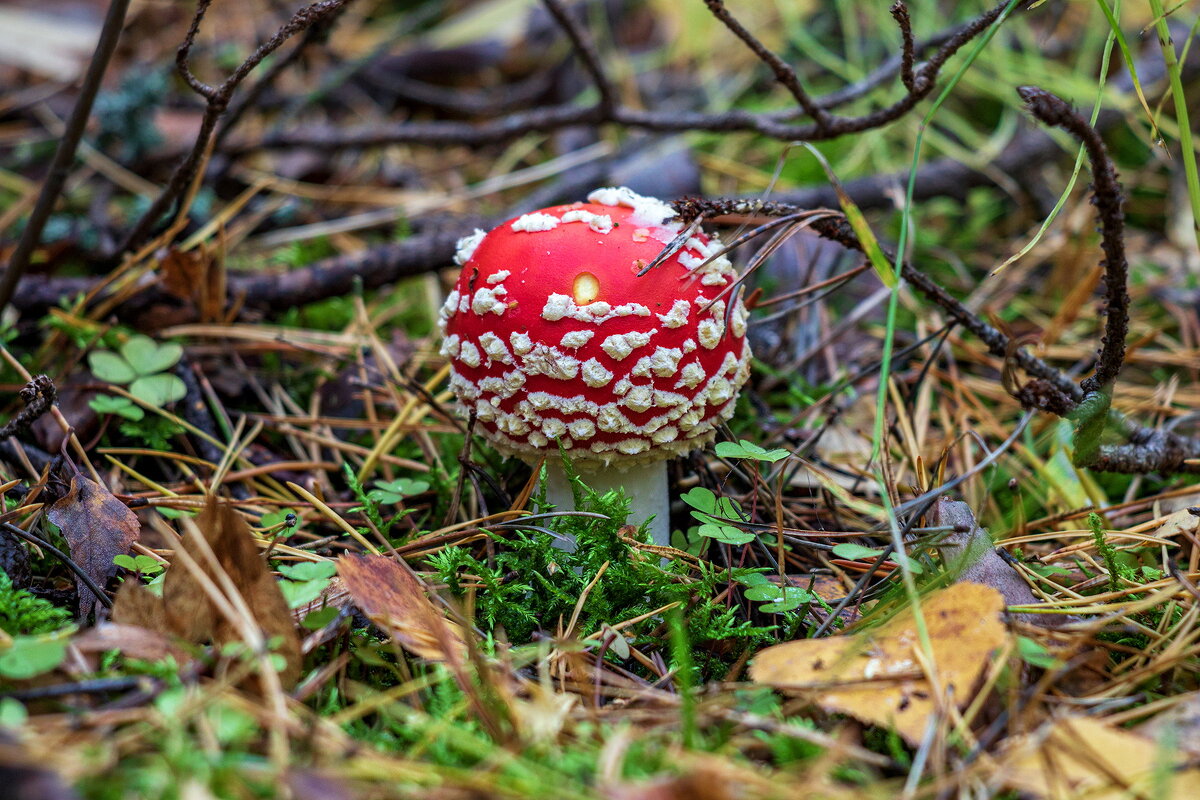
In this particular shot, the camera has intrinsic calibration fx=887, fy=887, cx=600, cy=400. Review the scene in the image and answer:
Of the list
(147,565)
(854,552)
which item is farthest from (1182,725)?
(147,565)

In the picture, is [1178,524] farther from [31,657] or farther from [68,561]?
[68,561]

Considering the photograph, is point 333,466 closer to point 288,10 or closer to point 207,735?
point 207,735

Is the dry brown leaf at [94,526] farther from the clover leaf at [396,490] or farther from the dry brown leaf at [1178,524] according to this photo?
the dry brown leaf at [1178,524]

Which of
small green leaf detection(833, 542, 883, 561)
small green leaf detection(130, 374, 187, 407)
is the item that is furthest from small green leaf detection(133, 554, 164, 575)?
small green leaf detection(833, 542, 883, 561)

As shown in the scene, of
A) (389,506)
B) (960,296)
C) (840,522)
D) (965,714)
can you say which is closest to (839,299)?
(960,296)

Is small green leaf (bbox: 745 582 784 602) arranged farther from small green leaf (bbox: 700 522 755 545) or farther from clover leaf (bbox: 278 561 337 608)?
clover leaf (bbox: 278 561 337 608)

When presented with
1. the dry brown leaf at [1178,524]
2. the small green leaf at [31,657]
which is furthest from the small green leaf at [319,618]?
the dry brown leaf at [1178,524]
